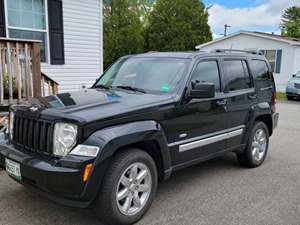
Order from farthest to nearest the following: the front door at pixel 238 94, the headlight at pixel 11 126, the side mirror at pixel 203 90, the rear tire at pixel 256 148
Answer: the rear tire at pixel 256 148 < the front door at pixel 238 94 < the side mirror at pixel 203 90 < the headlight at pixel 11 126

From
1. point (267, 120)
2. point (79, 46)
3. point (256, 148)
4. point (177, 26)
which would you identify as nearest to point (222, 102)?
point (256, 148)

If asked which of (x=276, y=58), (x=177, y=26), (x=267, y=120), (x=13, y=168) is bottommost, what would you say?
(x=13, y=168)

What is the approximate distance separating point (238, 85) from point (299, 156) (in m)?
2.23

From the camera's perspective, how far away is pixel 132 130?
3.15 metres

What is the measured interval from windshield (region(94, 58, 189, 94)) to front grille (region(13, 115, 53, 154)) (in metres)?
1.35

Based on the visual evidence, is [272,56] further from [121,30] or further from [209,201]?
[209,201]

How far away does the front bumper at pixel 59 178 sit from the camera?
2756mm

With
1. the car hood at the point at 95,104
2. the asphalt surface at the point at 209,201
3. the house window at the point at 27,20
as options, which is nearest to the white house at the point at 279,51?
the house window at the point at 27,20

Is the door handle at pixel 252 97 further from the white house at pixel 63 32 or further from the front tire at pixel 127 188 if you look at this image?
the white house at pixel 63 32

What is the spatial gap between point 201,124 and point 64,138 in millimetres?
1856

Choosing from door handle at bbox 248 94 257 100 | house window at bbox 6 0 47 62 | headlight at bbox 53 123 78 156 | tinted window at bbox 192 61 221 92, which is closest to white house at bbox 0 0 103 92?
house window at bbox 6 0 47 62

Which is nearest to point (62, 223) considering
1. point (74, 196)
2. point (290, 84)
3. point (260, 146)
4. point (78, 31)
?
point (74, 196)

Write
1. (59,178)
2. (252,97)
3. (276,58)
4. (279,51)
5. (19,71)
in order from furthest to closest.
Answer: (276,58)
(279,51)
(19,71)
(252,97)
(59,178)

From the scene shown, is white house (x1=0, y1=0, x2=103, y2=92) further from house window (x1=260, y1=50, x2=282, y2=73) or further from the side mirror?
house window (x1=260, y1=50, x2=282, y2=73)
